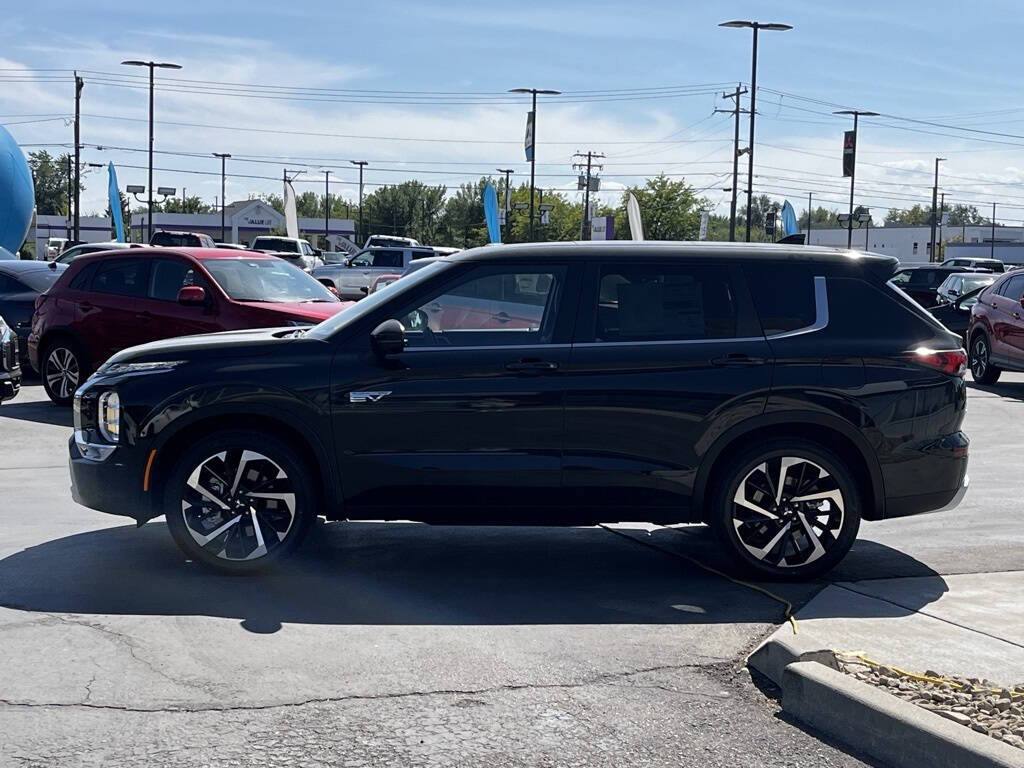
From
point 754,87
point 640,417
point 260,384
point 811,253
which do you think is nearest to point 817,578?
point 640,417

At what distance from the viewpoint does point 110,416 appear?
22.7 ft

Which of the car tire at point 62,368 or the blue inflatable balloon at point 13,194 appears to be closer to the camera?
the car tire at point 62,368

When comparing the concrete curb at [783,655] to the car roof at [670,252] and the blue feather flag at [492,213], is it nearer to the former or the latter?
the car roof at [670,252]

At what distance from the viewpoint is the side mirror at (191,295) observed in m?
13.1

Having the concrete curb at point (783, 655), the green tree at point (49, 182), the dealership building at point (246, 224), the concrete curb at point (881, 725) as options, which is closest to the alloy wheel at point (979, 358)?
the concrete curb at point (783, 655)

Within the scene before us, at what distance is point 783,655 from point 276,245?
39647 millimetres

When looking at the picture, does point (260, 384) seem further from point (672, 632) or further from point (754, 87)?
point (754, 87)

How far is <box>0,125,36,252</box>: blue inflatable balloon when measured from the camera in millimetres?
46250

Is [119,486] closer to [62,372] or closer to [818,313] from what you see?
[818,313]

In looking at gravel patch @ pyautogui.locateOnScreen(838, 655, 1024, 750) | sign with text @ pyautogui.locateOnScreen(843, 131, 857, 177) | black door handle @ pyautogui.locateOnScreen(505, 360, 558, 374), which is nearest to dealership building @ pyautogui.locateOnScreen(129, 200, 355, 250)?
sign with text @ pyautogui.locateOnScreen(843, 131, 857, 177)

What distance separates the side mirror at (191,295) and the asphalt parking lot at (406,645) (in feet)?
15.4

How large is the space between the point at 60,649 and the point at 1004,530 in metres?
5.91

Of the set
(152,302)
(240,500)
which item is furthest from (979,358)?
(240,500)

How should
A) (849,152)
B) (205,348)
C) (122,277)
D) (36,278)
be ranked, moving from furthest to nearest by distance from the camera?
(849,152), (36,278), (122,277), (205,348)
